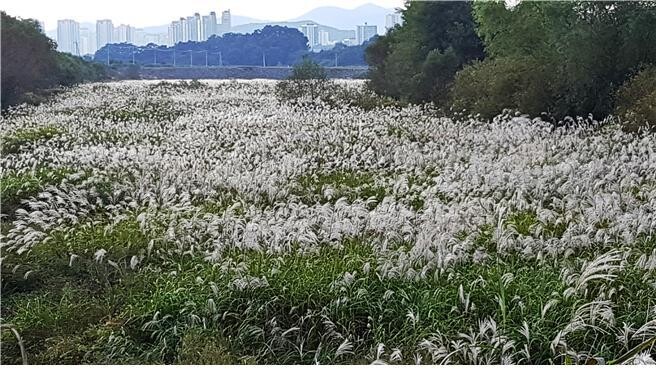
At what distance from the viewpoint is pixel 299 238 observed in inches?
102

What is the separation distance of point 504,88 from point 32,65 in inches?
110

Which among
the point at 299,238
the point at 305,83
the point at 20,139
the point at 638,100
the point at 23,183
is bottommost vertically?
the point at 299,238

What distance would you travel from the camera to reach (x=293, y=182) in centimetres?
332

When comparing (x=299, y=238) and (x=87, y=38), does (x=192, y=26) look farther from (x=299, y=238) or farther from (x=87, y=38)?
(x=299, y=238)

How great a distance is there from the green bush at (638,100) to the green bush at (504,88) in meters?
0.42

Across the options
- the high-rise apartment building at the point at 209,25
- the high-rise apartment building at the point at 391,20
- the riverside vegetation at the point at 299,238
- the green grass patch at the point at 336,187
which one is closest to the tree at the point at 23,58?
the riverside vegetation at the point at 299,238

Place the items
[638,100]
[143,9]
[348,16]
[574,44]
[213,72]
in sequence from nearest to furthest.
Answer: [143,9], [348,16], [213,72], [638,100], [574,44]

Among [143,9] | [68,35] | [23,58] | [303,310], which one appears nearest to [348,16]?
[143,9]

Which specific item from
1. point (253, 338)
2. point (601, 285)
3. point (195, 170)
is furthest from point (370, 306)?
point (195, 170)

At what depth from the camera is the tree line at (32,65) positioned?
2809mm

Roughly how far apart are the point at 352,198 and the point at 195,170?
2.57 ft

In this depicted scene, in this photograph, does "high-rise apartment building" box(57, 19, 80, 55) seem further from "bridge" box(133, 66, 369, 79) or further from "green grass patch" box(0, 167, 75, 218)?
"green grass patch" box(0, 167, 75, 218)

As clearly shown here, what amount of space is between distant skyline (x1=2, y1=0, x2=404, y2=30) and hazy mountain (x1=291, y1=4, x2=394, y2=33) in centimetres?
5

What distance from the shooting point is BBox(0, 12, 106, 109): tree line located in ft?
9.21
